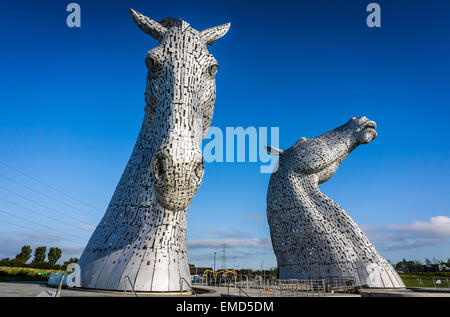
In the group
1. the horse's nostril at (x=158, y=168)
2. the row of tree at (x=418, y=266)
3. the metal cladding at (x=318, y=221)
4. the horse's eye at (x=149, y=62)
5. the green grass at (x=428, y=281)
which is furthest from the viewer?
the row of tree at (x=418, y=266)

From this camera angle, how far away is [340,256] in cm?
1274

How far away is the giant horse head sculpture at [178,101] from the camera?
5.07 meters

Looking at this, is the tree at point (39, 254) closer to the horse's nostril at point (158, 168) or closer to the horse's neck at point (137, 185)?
the horse's neck at point (137, 185)

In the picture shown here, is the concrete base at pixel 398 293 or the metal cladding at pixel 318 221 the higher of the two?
the metal cladding at pixel 318 221

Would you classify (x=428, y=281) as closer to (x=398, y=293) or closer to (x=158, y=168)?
(x=398, y=293)

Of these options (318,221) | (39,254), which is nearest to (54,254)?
(39,254)

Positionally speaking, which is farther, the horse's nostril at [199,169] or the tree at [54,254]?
the tree at [54,254]

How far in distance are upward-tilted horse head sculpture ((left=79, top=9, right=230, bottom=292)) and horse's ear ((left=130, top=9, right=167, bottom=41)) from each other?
2 cm

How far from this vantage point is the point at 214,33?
7441 mm

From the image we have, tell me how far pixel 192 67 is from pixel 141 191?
10.7 feet

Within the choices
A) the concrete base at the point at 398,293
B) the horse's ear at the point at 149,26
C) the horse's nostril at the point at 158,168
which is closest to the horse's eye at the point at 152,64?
the horse's ear at the point at 149,26

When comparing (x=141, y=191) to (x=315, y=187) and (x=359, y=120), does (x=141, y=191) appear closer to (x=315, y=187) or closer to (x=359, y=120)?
(x=315, y=187)

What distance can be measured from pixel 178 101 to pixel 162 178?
1.63 metres
